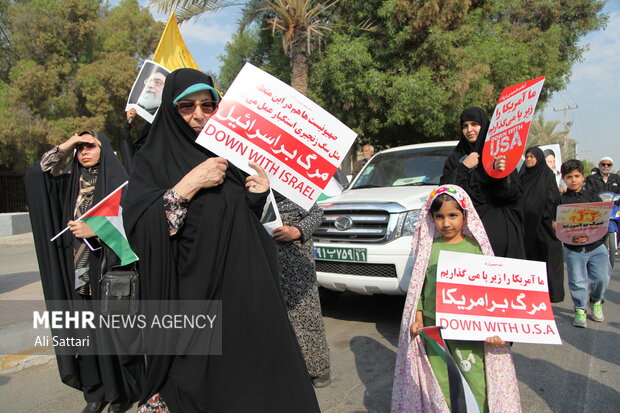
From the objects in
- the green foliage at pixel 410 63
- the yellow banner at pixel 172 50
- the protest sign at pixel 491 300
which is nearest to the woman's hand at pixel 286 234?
the protest sign at pixel 491 300

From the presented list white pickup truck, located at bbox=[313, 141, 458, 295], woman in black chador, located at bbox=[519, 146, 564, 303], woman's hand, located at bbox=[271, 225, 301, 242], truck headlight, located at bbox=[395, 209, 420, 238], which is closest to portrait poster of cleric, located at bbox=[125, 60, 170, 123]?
woman's hand, located at bbox=[271, 225, 301, 242]

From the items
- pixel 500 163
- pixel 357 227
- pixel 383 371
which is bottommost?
pixel 383 371

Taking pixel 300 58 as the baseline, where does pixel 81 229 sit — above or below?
below

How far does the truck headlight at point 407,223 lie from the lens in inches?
181

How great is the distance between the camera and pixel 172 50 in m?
4.88

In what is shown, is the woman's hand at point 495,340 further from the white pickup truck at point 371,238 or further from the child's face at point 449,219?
the white pickup truck at point 371,238

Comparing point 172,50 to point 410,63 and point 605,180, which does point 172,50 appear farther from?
point 605,180

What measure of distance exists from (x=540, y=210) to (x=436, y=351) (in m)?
3.73

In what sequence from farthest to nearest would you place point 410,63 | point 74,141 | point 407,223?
point 410,63
point 407,223
point 74,141

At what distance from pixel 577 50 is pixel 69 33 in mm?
17798

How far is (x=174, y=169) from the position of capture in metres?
1.99

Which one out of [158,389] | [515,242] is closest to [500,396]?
[515,242]

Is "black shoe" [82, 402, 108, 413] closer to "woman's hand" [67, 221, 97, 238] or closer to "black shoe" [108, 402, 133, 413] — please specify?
"black shoe" [108, 402, 133, 413]

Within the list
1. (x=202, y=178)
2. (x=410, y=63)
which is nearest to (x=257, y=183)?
(x=202, y=178)
